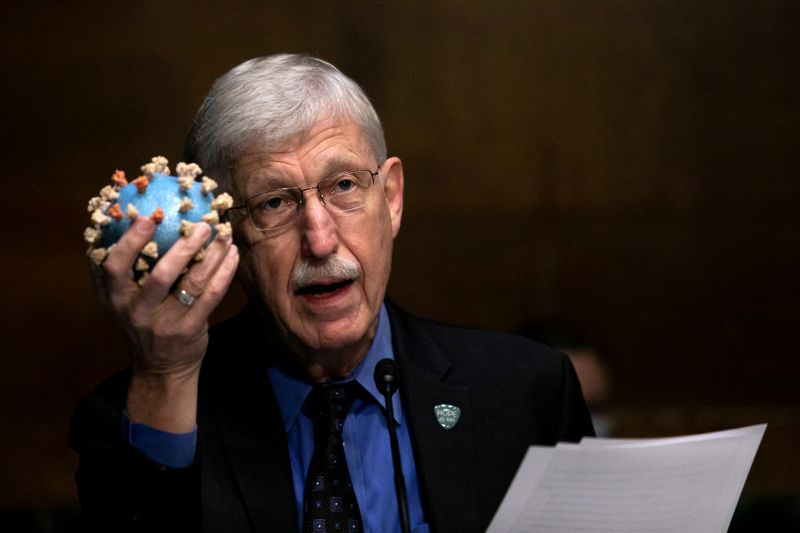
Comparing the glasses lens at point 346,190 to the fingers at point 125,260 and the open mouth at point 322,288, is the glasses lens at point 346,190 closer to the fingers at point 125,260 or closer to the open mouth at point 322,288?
the open mouth at point 322,288

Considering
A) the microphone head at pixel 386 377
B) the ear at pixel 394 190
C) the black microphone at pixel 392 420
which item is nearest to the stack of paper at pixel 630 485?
the black microphone at pixel 392 420

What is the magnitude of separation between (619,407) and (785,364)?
74cm

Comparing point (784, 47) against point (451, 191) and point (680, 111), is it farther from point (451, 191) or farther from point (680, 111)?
point (451, 191)

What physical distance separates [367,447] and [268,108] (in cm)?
73

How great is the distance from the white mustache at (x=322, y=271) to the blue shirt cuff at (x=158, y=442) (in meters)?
0.43

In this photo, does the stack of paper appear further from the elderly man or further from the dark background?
the dark background

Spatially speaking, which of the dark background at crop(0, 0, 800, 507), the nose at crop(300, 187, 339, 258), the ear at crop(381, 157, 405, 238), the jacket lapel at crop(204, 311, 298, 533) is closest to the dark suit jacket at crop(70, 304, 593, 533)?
the jacket lapel at crop(204, 311, 298, 533)

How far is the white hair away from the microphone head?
50 cm

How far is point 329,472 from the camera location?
233 cm

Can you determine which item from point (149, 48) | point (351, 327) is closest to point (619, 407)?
point (149, 48)

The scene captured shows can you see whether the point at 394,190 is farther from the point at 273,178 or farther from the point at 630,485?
the point at 630,485

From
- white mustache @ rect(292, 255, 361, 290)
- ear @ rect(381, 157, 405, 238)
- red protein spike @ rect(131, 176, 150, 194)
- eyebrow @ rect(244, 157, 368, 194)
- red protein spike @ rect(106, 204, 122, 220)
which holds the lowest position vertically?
white mustache @ rect(292, 255, 361, 290)

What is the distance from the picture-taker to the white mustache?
233cm

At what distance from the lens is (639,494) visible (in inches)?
77.2
